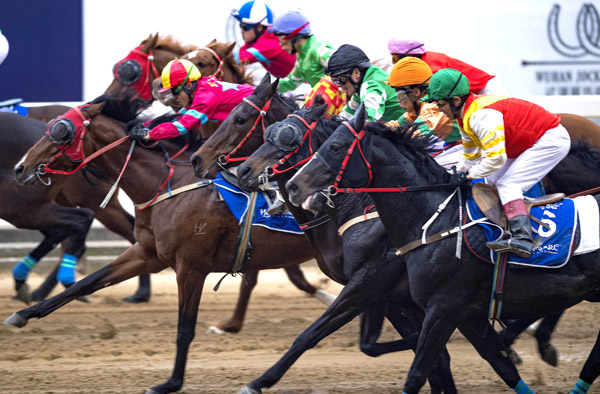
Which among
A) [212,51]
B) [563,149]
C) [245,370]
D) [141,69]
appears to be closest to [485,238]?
[563,149]

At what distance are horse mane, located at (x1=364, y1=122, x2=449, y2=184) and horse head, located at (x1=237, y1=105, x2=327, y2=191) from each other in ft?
1.78

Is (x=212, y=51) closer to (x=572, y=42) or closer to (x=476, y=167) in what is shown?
(x=476, y=167)

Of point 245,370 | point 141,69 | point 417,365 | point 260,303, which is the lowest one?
point 260,303

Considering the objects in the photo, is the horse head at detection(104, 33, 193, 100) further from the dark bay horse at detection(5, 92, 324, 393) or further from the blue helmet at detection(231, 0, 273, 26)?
the dark bay horse at detection(5, 92, 324, 393)

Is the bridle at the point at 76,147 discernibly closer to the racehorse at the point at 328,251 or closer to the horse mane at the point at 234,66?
the racehorse at the point at 328,251

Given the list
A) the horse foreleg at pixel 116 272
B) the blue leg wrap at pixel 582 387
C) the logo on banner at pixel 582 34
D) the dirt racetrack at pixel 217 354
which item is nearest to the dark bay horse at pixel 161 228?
the horse foreleg at pixel 116 272

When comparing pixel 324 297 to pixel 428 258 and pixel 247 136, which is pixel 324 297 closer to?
pixel 247 136

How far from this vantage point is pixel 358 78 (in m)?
5.51

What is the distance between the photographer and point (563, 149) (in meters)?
4.61

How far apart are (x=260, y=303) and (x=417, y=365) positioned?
3767 mm

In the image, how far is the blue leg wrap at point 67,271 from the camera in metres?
7.11

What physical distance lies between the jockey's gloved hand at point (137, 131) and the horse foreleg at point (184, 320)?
2.84 ft

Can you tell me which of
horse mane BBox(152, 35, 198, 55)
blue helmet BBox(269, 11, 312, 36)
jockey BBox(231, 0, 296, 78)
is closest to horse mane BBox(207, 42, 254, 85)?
jockey BBox(231, 0, 296, 78)

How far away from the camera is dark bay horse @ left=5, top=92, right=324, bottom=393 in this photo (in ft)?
18.0
